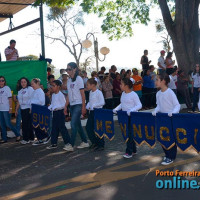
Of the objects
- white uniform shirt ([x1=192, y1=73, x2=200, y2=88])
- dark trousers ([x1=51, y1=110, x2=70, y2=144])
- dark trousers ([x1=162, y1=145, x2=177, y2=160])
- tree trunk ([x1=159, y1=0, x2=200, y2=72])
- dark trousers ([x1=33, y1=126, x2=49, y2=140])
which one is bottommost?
dark trousers ([x1=162, y1=145, x2=177, y2=160])

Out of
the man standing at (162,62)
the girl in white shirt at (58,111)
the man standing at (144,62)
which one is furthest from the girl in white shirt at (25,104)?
the man standing at (162,62)

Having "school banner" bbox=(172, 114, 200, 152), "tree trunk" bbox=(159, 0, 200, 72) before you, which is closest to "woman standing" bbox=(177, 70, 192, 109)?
"tree trunk" bbox=(159, 0, 200, 72)

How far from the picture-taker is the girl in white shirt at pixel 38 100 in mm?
10125

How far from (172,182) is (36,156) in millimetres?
3753

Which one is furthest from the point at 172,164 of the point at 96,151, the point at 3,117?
the point at 3,117

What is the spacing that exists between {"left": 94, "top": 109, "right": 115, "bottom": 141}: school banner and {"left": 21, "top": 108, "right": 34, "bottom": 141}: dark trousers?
7.84 feet

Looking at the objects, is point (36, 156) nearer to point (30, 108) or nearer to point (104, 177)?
point (30, 108)

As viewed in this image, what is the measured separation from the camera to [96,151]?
905cm

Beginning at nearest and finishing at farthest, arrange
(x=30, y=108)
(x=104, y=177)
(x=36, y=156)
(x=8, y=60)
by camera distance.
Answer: (x=104, y=177)
(x=36, y=156)
(x=30, y=108)
(x=8, y=60)

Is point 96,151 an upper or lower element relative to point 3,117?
lower

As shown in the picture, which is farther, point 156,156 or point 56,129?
point 56,129

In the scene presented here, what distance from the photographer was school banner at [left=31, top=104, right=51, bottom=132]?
10.0 metres

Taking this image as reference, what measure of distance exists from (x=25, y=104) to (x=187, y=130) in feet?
16.7

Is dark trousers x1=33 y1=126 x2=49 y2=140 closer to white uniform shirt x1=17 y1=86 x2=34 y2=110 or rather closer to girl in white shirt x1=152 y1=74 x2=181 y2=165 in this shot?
white uniform shirt x1=17 y1=86 x2=34 y2=110
